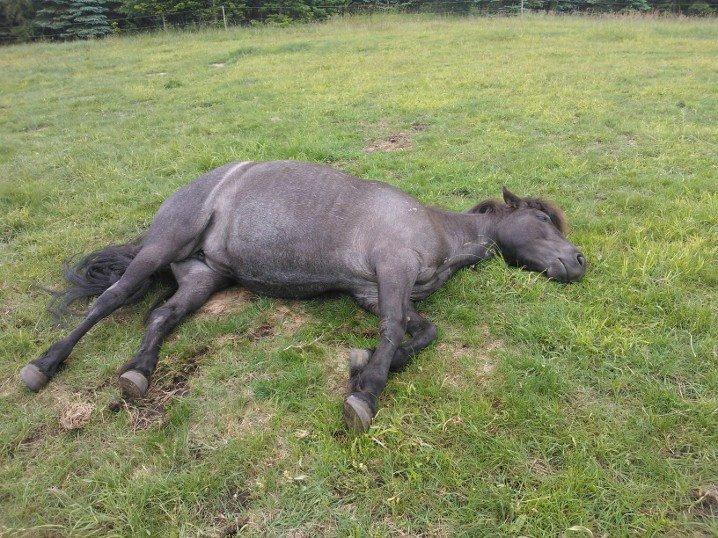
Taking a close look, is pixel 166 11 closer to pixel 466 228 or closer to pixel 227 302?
pixel 227 302

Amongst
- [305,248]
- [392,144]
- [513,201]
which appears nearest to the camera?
[305,248]

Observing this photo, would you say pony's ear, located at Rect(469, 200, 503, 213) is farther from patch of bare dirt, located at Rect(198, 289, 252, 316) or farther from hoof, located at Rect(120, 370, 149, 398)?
hoof, located at Rect(120, 370, 149, 398)

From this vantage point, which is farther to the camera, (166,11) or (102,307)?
(166,11)

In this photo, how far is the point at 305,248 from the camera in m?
3.99

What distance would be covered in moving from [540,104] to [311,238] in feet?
22.4

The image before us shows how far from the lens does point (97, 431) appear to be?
3.02 meters

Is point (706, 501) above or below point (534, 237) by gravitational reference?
below

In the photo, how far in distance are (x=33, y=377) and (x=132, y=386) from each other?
0.79m

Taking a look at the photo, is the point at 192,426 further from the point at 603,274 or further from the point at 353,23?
the point at 353,23

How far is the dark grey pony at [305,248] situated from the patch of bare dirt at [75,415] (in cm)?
38

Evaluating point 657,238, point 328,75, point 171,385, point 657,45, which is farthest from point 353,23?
point 171,385

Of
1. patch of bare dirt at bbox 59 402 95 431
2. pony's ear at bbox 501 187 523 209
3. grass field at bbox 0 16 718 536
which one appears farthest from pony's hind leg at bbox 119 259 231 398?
pony's ear at bbox 501 187 523 209

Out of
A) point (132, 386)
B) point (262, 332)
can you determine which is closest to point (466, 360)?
point (262, 332)

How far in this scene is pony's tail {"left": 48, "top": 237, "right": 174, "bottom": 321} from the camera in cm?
423
